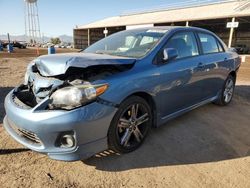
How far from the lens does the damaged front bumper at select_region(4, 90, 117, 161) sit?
7.20 feet

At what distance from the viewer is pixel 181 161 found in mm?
2770

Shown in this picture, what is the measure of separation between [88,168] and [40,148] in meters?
0.58

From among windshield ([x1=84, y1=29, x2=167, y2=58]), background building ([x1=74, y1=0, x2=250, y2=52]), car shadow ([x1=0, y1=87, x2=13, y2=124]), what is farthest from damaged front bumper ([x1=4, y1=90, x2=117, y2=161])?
background building ([x1=74, y1=0, x2=250, y2=52])

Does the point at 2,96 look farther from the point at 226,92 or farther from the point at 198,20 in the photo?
the point at 198,20

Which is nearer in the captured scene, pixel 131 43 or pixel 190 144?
pixel 190 144

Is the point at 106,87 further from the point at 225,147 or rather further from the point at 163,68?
the point at 225,147

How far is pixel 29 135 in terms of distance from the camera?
7.97 feet

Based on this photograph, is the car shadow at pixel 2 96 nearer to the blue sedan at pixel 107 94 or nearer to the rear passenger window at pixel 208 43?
the blue sedan at pixel 107 94

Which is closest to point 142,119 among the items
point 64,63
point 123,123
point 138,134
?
point 138,134

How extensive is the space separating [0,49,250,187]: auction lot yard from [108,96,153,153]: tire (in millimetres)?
145

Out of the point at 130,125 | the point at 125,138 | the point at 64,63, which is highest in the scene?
the point at 64,63

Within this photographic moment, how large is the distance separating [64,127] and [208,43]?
3.34m

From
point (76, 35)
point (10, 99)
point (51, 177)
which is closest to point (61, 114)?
point (51, 177)

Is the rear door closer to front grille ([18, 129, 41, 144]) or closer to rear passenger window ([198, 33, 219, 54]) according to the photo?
rear passenger window ([198, 33, 219, 54])
